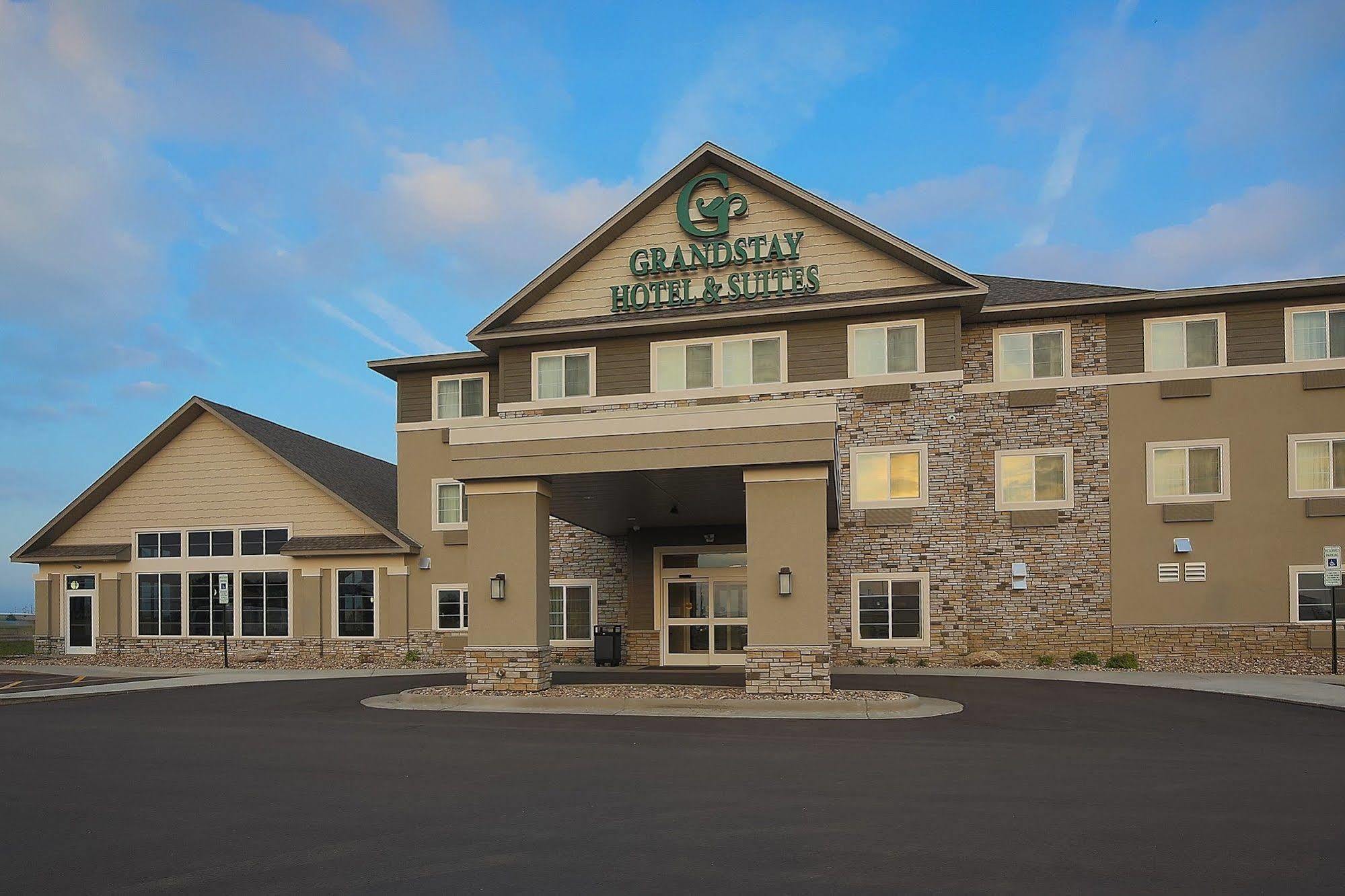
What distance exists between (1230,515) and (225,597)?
24337mm

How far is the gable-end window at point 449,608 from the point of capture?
2864 centimetres

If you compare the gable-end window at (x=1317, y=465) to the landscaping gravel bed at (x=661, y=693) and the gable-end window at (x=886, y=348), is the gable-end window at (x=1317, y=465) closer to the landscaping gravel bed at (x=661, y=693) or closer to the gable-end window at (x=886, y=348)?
the gable-end window at (x=886, y=348)

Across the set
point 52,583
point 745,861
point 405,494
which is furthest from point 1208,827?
point 52,583

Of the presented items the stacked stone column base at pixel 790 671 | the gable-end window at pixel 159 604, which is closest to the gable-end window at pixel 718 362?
the stacked stone column base at pixel 790 671

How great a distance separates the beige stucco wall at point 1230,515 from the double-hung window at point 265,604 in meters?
21.3

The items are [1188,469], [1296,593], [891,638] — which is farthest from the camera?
[891,638]

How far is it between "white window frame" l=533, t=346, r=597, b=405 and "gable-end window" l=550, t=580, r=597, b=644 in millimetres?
4658

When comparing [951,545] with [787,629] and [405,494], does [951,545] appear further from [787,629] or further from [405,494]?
[405,494]

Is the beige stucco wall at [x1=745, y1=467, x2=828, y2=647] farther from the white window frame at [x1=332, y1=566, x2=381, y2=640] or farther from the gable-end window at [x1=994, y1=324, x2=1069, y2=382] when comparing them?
the white window frame at [x1=332, y1=566, x2=381, y2=640]

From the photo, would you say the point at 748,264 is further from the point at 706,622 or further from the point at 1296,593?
the point at 1296,593

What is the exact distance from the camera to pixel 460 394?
29.2 m

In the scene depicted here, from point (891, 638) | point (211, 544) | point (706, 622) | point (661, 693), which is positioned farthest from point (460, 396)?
point (661, 693)

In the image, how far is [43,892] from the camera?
693 cm

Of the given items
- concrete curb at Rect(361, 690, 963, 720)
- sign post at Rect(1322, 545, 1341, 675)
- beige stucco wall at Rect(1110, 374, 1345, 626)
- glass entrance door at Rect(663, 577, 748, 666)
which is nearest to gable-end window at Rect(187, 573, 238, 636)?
glass entrance door at Rect(663, 577, 748, 666)
